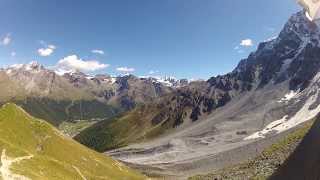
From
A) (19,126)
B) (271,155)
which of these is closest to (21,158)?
(19,126)

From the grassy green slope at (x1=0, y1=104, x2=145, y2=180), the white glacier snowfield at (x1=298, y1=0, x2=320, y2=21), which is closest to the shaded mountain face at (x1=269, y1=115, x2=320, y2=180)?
the white glacier snowfield at (x1=298, y1=0, x2=320, y2=21)

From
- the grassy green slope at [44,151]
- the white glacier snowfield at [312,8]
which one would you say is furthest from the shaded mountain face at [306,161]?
the grassy green slope at [44,151]

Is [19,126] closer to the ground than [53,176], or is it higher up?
higher up

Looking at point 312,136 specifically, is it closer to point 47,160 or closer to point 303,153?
point 303,153

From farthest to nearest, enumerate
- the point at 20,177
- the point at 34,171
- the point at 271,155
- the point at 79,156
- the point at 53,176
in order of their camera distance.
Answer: the point at 79,156 < the point at 271,155 < the point at 53,176 < the point at 34,171 < the point at 20,177

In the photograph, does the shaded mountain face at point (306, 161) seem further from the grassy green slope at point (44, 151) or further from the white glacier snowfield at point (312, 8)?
the grassy green slope at point (44, 151)

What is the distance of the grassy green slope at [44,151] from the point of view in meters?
99.8

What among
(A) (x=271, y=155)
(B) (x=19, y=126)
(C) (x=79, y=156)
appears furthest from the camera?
(C) (x=79, y=156)

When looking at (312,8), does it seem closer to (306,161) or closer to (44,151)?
(306,161)

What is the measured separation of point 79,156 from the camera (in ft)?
442

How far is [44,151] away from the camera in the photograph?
123 meters

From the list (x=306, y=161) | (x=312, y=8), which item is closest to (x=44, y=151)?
(x=306, y=161)

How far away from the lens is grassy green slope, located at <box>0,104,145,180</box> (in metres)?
99.8

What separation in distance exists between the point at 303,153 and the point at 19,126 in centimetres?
12040
